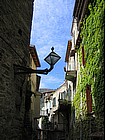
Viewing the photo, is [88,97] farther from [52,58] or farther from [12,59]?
[12,59]

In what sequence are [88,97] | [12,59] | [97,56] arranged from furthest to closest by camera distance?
[88,97]
[97,56]
[12,59]

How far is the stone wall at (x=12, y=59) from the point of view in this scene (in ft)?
19.5

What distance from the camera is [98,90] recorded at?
6.99m

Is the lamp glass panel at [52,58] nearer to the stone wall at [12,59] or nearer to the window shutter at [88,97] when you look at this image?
the stone wall at [12,59]

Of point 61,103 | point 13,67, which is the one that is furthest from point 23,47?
point 61,103

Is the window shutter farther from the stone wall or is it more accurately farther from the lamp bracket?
the lamp bracket

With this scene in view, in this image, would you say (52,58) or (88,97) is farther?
(88,97)

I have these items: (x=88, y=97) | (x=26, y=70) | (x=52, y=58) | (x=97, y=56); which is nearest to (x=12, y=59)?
(x=26, y=70)

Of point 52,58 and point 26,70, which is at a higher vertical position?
point 52,58

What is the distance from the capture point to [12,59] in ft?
21.8
